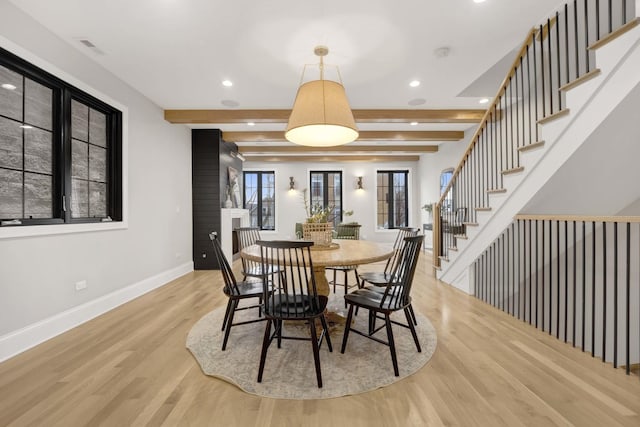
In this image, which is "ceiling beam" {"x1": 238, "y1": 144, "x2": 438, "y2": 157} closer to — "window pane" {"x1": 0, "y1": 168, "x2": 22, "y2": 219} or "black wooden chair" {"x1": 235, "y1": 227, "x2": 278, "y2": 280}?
"black wooden chair" {"x1": 235, "y1": 227, "x2": 278, "y2": 280}

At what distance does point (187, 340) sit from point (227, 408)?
3.55ft

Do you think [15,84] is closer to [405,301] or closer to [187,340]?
[187,340]

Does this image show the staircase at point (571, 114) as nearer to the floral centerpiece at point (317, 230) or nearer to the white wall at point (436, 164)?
the floral centerpiece at point (317, 230)

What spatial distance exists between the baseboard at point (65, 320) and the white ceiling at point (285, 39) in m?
2.69

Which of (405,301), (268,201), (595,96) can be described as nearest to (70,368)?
(405,301)

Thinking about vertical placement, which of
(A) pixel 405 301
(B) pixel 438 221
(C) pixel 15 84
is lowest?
(A) pixel 405 301

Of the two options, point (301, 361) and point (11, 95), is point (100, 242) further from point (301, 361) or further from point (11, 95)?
point (301, 361)

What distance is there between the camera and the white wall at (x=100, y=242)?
2.39m

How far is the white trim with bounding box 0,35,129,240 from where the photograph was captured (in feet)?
7.73

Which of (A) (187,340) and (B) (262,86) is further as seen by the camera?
(B) (262,86)

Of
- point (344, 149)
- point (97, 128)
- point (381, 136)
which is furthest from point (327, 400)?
point (344, 149)

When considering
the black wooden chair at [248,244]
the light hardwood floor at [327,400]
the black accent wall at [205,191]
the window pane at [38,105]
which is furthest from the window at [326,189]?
the window pane at [38,105]

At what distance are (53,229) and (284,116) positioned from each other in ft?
11.0

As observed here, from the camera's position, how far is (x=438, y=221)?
16.3 ft
